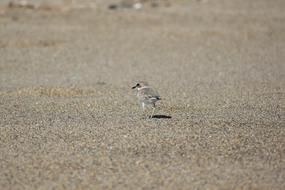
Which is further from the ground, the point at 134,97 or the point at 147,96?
the point at 147,96

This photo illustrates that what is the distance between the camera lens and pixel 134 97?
14172 millimetres

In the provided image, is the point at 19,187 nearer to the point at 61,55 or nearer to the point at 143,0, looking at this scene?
the point at 61,55

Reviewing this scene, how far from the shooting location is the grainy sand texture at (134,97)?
8711 mm

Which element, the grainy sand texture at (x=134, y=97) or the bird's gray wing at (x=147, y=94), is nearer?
the grainy sand texture at (x=134, y=97)

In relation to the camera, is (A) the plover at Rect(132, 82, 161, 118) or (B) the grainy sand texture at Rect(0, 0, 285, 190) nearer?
(B) the grainy sand texture at Rect(0, 0, 285, 190)

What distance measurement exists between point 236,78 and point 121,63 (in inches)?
141

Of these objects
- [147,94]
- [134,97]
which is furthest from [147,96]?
[134,97]

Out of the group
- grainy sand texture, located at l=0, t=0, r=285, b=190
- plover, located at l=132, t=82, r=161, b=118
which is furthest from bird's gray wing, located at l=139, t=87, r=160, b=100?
grainy sand texture, located at l=0, t=0, r=285, b=190

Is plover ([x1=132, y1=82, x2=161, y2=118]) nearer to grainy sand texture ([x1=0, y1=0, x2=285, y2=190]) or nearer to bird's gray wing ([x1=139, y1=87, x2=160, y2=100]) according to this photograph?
bird's gray wing ([x1=139, y1=87, x2=160, y2=100])

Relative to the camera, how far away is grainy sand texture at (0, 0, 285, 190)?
871 cm

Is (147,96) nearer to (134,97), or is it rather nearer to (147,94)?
(147,94)

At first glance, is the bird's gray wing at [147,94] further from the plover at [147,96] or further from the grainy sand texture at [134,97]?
the grainy sand texture at [134,97]

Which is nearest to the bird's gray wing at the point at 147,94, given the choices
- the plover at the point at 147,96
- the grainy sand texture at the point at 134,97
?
the plover at the point at 147,96

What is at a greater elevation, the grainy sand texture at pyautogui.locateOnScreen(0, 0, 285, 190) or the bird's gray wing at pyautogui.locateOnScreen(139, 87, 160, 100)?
the bird's gray wing at pyautogui.locateOnScreen(139, 87, 160, 100)
